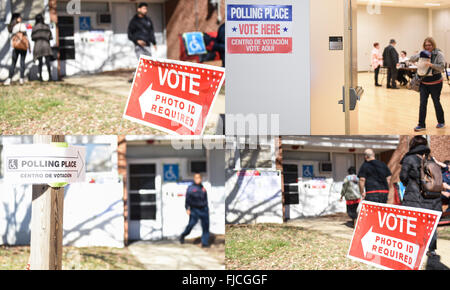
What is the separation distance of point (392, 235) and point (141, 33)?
10.6 ft

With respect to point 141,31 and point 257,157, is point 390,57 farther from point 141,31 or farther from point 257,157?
point 141,31

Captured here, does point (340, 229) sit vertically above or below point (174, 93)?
below

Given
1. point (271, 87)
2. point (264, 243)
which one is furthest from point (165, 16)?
point (264, 243)

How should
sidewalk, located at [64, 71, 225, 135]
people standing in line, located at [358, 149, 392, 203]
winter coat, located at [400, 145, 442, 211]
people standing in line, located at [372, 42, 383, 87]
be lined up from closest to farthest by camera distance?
winter coat, located at [400, 145, 442, 211], people standing in line, located at [358, 149, 392, 203], people standing in line, located at [372, 42, 383, 87], sidewalk, located at [64, 71, 225, 135]

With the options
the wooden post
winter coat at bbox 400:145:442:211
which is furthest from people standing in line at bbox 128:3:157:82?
the wooden post

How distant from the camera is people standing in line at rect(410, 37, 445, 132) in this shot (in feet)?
16.9

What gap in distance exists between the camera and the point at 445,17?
17.1 feet

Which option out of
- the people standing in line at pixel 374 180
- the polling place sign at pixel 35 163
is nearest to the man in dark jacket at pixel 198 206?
the people standing in line at pixel 374 180

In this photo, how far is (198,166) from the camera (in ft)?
20.9

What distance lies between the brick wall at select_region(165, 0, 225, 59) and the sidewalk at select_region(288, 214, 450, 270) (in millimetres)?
2838

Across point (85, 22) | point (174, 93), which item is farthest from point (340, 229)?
point (85, 22)

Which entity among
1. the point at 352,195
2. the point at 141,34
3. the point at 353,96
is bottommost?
the point at 352,195

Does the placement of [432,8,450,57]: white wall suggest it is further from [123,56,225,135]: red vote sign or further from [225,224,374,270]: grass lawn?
[123,56,225,135]: red vote sign
